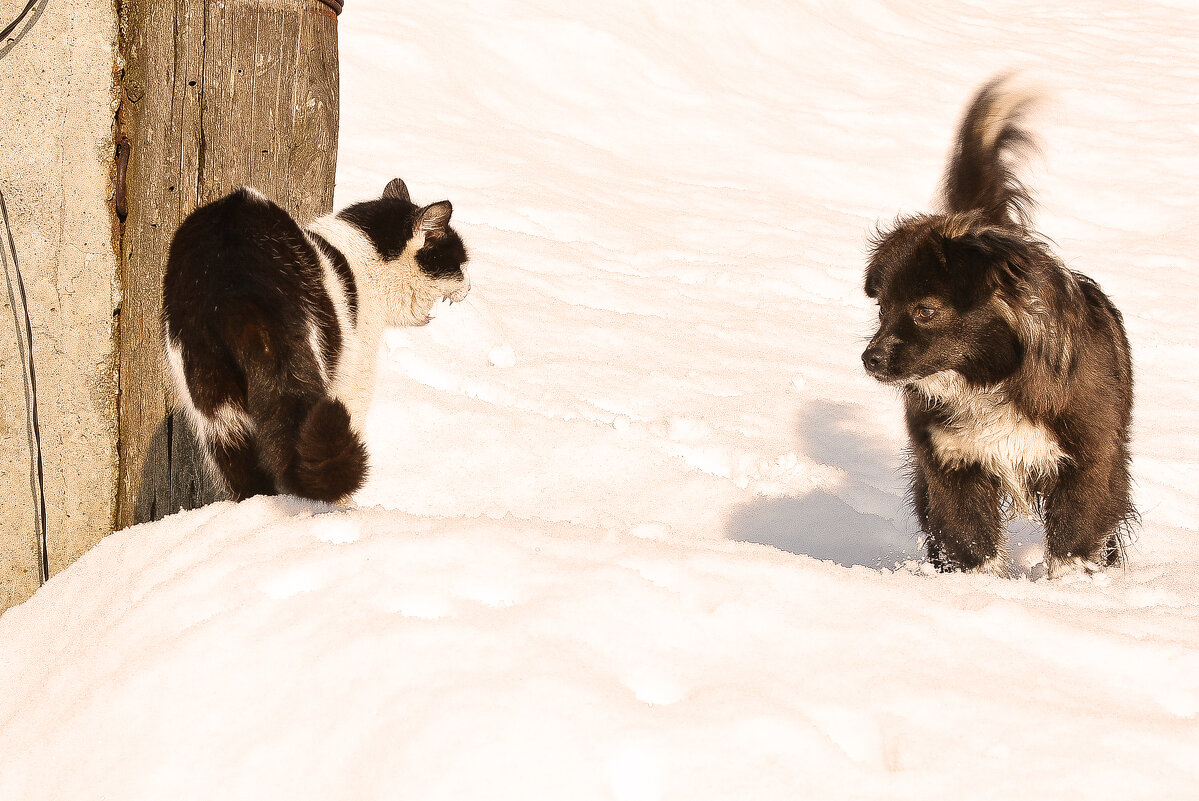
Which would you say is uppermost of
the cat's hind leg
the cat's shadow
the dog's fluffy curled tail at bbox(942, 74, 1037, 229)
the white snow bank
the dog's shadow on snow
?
the dog's fluffy curled tail at bbox(942, 74, 1037, 229)

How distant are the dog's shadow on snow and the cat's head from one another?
166 centimetres

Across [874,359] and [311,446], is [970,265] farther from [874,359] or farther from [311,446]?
[311,446]

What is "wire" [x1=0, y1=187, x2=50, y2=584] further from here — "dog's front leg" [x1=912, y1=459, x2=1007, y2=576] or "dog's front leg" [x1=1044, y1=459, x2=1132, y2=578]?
"dog's front leg" [x1=1044, y1=459, x2=1132, y2=578]

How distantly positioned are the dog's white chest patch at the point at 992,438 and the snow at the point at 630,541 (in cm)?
43

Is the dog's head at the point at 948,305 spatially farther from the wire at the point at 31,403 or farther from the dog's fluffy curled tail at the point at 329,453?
the wire at the point at 31,403

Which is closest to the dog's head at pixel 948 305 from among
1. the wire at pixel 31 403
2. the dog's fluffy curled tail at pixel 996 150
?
the dog's fluffy curled tail at pixel 996 150

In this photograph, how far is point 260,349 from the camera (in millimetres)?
2670

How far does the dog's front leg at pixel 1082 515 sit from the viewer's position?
3.42 m

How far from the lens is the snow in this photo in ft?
5.96

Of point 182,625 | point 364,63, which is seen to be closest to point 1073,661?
point 182,625

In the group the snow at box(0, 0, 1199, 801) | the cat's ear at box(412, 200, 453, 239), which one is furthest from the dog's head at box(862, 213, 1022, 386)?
the cat's ear at box(412, 200, 453, 239)

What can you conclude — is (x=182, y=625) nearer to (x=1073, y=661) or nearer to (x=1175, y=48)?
(x=1073, y=661)

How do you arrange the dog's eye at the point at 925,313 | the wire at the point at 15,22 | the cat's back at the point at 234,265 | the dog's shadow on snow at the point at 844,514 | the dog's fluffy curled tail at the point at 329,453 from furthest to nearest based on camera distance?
the dog's shadow on snow at the point at 844,514 → the dog's eye at the point at 925,313 → the wire at the point at 15,22 → the cat's back at the point at 234,265 → the dog's fluffy curled tail at the point at 329,453

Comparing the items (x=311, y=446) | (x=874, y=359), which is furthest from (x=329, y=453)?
(x=874, y=359)
